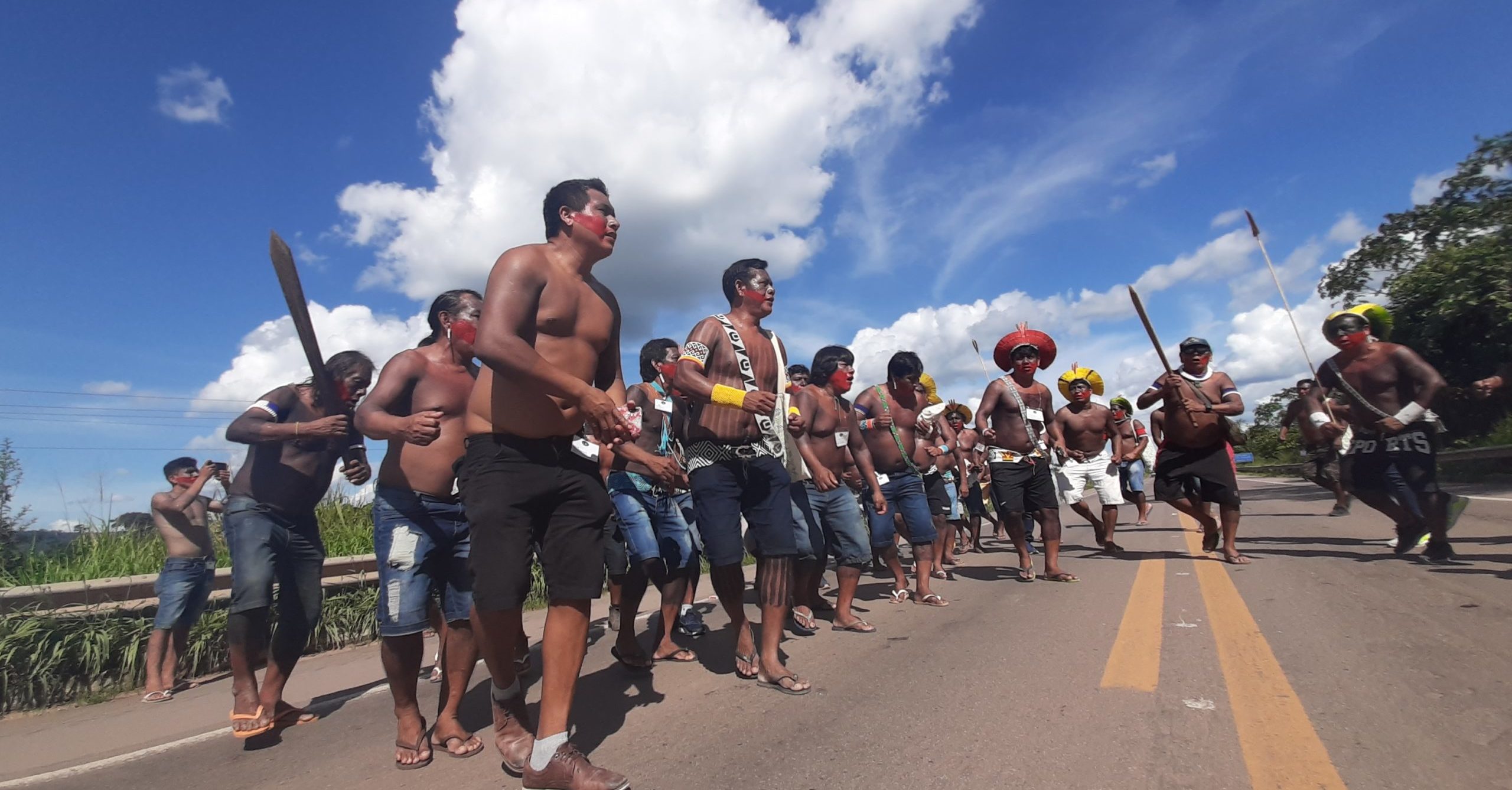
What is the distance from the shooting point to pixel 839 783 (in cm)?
231

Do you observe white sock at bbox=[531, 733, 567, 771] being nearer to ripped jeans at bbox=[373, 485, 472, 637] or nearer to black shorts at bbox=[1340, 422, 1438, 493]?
ripped jeans at bbox=[373, 485, 472, 637]

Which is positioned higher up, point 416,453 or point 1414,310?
point 1414,310

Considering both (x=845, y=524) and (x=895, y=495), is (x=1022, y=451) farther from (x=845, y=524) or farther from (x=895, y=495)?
(x=845, y=524)

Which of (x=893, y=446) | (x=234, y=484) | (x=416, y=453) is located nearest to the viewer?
(x=416, y=453)

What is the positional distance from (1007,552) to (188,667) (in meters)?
8.11

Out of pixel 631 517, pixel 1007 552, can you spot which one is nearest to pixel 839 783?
pixel 631 517

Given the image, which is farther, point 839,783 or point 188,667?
point 188,667

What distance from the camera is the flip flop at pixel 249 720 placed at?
3.29 meters

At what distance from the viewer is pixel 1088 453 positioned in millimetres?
7902

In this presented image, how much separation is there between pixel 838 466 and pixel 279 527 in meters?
3.35

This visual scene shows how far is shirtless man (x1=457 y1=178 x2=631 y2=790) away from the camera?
236 cm

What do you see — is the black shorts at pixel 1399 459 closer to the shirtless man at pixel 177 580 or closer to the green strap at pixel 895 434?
the green strap at pixel 895 434

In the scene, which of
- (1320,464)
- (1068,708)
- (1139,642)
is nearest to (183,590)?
(1068,708)

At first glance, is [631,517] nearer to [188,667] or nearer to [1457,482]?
[188,667]
